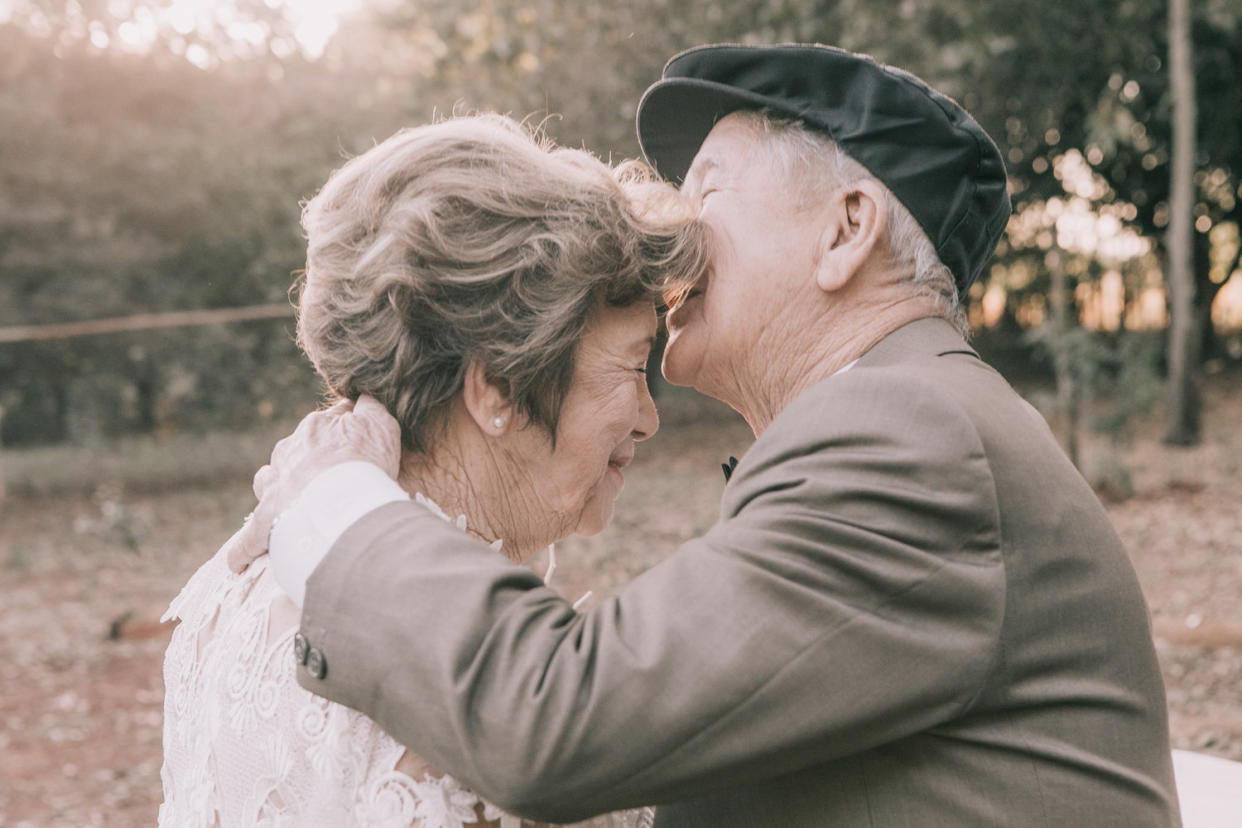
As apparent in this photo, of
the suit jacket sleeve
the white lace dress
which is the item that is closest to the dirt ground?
the white lace dress

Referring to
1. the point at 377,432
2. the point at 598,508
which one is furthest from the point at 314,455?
the point at 598,508

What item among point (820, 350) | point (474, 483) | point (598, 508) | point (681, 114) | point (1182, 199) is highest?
point (681, 114)

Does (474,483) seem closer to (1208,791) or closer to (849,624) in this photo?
(849,624)

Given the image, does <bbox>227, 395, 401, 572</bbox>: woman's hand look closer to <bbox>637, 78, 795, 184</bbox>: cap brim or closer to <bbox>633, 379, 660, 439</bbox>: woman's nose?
<bbox>633, 379, 660, 439</bbox>: woman's nose

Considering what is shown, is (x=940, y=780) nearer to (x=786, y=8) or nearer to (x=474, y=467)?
(x=474, y=467)

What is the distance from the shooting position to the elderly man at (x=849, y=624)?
1.31m

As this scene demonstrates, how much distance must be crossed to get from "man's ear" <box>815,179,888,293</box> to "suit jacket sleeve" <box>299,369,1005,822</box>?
1.75 feet

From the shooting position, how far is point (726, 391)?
2.25 m

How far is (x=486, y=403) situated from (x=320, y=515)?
51cm

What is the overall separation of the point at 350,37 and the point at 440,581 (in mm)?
19631

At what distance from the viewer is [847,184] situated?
6.49 ft

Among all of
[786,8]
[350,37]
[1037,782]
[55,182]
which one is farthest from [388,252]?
[350,37]

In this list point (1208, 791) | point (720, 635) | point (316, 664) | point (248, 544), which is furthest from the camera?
point (1208, 791)

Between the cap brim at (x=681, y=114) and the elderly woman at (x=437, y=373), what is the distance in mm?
233
